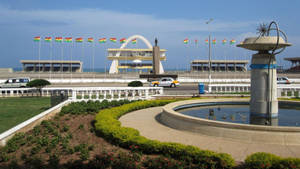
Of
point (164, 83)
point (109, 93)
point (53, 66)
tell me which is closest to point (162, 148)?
point (109, 93)

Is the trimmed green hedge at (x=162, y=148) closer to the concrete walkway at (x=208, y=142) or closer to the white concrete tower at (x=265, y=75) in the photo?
the concrete walkway at (x=208, y=142)

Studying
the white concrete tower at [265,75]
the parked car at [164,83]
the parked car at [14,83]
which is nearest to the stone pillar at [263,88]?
the white concrete tower at [265,75]

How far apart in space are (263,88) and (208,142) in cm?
434

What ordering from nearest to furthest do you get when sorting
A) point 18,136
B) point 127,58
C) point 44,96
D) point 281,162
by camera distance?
point 281,162, point 18,136, point 44,96, point 127,58

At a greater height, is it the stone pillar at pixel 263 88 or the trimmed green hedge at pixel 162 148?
the stone pillar at pixel 263 88

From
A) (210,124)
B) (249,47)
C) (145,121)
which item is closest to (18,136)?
(145,121)

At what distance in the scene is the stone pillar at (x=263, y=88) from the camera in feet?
36.0

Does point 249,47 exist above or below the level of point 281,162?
above

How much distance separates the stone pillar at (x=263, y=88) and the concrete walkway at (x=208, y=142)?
322 centimetres

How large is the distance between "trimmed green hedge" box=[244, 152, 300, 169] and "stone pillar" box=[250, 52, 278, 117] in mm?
5230

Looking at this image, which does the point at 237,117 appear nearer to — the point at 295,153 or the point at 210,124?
the point at 210,124

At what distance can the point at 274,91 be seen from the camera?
36.2 feet

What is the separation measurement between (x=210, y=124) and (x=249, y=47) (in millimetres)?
4340

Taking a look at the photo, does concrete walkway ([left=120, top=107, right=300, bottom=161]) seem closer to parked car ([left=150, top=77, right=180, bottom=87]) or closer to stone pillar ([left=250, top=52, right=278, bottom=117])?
stone pillar ([left=250, top=52, right=278, bottom=117])
